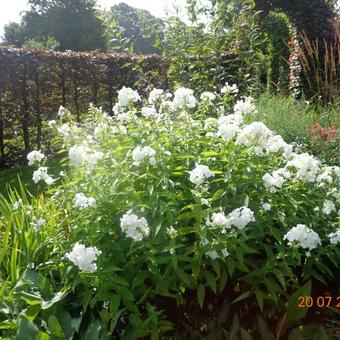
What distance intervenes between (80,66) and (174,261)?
753 centimetres

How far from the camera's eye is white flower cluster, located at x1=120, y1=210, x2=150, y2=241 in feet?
6.52

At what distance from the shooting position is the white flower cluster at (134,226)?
1.99m

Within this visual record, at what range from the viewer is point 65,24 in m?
36.3

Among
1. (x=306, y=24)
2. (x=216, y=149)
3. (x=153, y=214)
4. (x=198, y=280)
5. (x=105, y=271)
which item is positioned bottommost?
(x=198, y=280)

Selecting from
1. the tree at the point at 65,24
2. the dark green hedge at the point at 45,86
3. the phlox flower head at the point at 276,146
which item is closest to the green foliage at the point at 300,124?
the phlox flower head at the point at 276,146

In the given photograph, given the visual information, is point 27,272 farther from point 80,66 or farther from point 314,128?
point 80,66

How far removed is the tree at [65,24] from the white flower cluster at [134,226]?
104ft

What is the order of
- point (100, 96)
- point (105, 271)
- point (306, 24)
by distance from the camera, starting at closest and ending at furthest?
1. point (105, 271)
2. point (306, 24)
3. point (100, 96)

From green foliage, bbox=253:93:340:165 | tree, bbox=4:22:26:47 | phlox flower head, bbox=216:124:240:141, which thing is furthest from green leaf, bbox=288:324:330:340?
tree, bbox=4:22:26:47

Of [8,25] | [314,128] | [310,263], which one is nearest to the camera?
[310,263]

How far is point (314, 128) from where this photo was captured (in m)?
3.99

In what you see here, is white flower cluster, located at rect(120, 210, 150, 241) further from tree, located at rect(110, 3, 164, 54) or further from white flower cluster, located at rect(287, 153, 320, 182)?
tree, located at rect(110, 3, 164, 54)

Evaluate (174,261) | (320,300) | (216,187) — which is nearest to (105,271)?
(174,261)

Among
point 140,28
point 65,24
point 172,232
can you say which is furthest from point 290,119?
point 65,24
